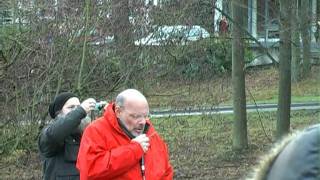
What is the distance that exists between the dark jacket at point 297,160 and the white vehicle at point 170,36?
933 cm

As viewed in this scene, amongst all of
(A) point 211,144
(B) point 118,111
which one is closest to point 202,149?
(A) point 211,144

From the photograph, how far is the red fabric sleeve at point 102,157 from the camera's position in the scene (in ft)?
14.7

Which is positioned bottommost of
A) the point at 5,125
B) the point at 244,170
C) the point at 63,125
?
the point at 244,170

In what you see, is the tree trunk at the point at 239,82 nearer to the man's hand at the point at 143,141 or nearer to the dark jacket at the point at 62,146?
the dark jacket at the point at 62,146

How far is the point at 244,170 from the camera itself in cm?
1022

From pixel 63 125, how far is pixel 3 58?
17.6 ft

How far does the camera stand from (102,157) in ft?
14.9

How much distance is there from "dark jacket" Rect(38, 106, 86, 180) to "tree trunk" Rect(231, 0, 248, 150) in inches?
246

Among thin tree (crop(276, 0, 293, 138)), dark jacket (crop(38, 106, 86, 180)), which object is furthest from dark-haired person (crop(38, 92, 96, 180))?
thin tree (crop(276, 0, 293, 138))

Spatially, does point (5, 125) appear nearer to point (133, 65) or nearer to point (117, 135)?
point (133, 65)

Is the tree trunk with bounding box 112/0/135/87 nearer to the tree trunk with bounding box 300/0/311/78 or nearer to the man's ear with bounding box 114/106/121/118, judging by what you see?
the tree trunk with bounding box 300/0/311/78

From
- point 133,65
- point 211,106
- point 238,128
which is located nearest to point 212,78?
point 211,106

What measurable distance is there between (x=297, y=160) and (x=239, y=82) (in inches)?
397

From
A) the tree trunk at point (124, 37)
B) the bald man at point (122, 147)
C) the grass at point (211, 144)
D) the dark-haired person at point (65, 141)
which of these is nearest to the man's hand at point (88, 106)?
the dark-haired person at point (65, 141)
